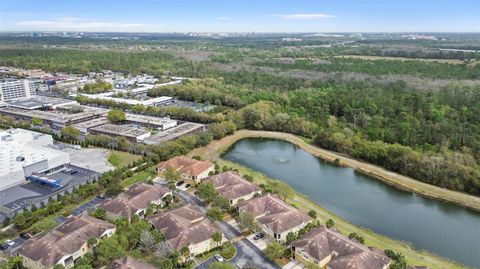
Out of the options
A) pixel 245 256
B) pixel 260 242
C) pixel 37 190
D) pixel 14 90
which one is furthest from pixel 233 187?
pixel 14 90

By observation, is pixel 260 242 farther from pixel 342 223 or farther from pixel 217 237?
pixel 342 223

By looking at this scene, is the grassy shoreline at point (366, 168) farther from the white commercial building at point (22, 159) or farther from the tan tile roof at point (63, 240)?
the tan tile roof at point (63, 240)

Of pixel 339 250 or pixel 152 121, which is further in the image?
pixel 152 121

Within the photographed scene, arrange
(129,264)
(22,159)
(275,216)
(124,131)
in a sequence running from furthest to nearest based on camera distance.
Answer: (124,131)
(22,159)
(275,216)
(129,264)

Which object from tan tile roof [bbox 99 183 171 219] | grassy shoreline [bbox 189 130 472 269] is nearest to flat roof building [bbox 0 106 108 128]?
grassy shoreline [bbox 189 130 472 269]

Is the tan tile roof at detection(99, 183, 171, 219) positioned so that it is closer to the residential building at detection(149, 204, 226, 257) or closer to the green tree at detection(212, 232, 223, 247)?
the residential building at detection(149, 204, 226, 257)

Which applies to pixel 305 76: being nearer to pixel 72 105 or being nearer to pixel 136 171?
pixel 72 105
